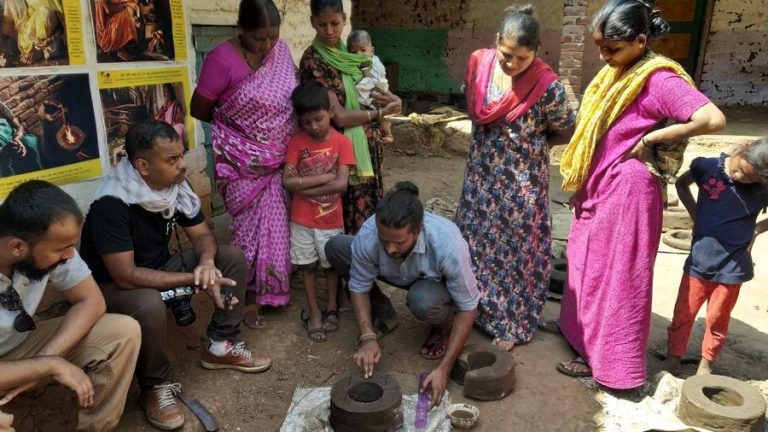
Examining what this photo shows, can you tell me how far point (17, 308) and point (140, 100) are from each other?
1735 millimetres

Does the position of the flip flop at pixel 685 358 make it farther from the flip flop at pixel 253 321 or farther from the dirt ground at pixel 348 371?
the flip flop at pixel 253 321

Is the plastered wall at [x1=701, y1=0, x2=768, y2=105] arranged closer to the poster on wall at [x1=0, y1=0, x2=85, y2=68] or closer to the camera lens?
the poster on wall at [x1=0, y1=0, x2=85, y2=68]

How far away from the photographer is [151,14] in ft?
11.6

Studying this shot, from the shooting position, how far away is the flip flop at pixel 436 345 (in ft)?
10.2

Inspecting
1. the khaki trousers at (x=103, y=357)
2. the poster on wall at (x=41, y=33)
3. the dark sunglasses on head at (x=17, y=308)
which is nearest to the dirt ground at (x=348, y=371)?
the khaki trousers at (x=103, y=357)

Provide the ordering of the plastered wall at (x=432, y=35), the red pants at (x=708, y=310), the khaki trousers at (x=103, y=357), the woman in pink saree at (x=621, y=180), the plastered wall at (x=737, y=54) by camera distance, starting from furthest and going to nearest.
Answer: the plastered wall at (x=432, y=35) < the plastered wall at (x=737, y=54) < the red pants at (x=708, y=310) < the woman in pink saree at (x=621, y=180) < the khaki trousers at (x=103, y=357)

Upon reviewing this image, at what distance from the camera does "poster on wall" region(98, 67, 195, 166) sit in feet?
10.8

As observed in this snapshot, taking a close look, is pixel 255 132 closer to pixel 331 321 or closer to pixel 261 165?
pixel 261 165

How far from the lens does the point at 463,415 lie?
261cm

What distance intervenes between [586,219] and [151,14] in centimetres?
281

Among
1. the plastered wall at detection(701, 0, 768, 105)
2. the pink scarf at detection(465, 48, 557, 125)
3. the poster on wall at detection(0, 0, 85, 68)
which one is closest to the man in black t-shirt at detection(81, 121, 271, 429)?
the poster on wall at detection(0, 0, 85, 68)

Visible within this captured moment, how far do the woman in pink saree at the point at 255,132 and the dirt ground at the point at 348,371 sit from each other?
36 cm

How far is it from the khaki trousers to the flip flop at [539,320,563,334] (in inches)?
86.8

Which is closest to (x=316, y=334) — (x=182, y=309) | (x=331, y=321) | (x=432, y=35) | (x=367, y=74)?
(x=331, y=321)
